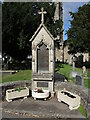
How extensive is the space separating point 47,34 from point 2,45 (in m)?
15.4

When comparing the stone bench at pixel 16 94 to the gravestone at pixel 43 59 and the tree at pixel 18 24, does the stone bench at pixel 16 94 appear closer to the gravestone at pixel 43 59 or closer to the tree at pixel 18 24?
the gravestone at pixel 43 59

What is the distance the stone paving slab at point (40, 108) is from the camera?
25.1 feet

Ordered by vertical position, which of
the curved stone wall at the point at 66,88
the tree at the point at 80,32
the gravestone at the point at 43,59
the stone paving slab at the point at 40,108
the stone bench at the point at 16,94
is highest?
the tree at the point at 80,32

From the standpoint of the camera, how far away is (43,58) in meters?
11.4

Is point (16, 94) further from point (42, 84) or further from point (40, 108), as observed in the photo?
point (40, 108)

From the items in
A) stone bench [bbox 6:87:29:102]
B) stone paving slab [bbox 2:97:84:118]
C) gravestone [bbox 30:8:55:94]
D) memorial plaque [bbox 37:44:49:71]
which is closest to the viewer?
stone paving slab [bbox 2:97:84:118]

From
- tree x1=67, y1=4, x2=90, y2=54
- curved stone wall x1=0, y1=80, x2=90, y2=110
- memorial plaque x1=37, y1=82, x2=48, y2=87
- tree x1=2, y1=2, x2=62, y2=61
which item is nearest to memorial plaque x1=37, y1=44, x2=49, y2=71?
memorial plaque x1=37, y1=82, x2=48, y2=87

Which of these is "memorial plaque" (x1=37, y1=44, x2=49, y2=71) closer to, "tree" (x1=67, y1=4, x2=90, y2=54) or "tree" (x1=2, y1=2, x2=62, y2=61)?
"tree" (x1=2, y1=2, x2=62, y2=61)

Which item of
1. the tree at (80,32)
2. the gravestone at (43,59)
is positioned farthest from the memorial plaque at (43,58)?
the tree at (80,32)

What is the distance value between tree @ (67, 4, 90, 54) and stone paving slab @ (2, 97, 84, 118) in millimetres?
19152

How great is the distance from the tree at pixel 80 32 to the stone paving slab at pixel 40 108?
19.2m

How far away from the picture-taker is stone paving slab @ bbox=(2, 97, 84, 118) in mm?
7655

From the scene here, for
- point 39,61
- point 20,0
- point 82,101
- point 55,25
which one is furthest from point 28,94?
point 20,0

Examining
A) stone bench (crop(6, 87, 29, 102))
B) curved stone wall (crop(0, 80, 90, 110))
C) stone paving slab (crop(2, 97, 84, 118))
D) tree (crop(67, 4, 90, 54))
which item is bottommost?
stone paving slab (crop(2, 97, 84, 118))
